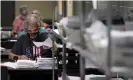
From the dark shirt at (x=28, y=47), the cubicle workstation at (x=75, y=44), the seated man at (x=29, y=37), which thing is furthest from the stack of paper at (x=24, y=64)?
the seated man at (x=29, y=37)

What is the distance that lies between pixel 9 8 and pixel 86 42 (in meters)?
8.32

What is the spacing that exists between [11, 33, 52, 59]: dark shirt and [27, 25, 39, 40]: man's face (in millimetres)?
54

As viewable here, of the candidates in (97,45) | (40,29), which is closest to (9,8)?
(40,29)

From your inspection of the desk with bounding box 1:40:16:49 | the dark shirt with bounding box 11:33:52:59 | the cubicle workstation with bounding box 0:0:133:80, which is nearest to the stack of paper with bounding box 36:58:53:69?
the cubicle workstation with bounding box 0:0:133:80

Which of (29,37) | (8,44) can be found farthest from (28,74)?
(8,44)

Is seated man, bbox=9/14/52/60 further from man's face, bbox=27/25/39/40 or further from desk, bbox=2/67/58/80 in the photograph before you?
desk, bbox=2/67/58/80

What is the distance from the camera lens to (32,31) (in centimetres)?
442

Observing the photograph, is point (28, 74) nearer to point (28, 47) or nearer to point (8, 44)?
point (28, 47)

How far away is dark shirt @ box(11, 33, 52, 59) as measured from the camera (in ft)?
13.8

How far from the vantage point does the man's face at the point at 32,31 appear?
4.42m

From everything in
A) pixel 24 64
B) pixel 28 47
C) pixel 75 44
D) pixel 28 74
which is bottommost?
pixel 28 74

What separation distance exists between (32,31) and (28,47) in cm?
22

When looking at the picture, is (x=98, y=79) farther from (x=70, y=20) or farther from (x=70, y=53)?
(x=70, y=53)

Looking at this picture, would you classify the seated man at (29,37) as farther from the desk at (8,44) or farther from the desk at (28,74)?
the desk at (8,44)
